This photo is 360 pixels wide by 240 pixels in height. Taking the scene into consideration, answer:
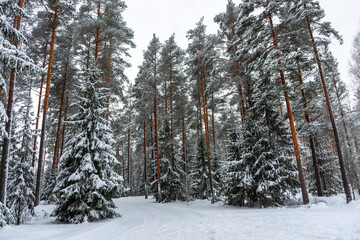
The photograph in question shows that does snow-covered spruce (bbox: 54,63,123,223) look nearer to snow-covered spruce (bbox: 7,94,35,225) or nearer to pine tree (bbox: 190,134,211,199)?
snow-covered spruce (bbox: 7,94,35,225)

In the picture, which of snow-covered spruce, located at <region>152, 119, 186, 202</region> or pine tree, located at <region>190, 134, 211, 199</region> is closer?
pine tree, located at <region>190, 134, 211, 199</region>

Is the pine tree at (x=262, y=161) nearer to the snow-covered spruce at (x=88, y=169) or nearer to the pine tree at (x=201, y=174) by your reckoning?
the pine tree at (x=201, y=174)

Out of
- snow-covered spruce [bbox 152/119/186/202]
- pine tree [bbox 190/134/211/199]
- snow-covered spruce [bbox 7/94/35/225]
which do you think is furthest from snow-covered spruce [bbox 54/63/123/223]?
pine tree [bbox 190/134/211/199]

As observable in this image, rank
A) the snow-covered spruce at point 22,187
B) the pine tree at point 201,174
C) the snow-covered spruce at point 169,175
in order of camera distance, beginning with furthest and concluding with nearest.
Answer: the snow-covered spruce at point 169,175 < the pine tree at point 201,174 < the snow-covered spruce at point 22,187

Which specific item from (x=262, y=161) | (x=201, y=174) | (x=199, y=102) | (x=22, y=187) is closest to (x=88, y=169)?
(x=22, y=187)

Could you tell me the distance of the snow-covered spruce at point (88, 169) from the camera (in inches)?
355

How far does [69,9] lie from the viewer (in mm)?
12578

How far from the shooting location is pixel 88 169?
9.27 metres

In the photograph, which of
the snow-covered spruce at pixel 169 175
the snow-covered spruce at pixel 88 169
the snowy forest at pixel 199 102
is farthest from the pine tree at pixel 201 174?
the snow-covered spruce at pixel 88 169

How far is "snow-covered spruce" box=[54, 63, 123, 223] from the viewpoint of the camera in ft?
29.6

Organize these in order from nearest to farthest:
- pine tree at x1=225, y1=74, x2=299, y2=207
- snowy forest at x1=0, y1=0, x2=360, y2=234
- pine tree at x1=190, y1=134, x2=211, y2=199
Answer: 1. snowy forest at x1=0, y1=0, x2=360, y2=234
2. pine tree at x1=225, y1=74, x2=299, y2=207
3. pine tree at x1=190, y1=134, x2=211, y2=199

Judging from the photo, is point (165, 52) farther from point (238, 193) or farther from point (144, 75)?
point (238, 193)

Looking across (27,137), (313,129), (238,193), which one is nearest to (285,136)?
(313,129)

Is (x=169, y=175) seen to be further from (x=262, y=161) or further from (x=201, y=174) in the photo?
(x=262, y=161)
